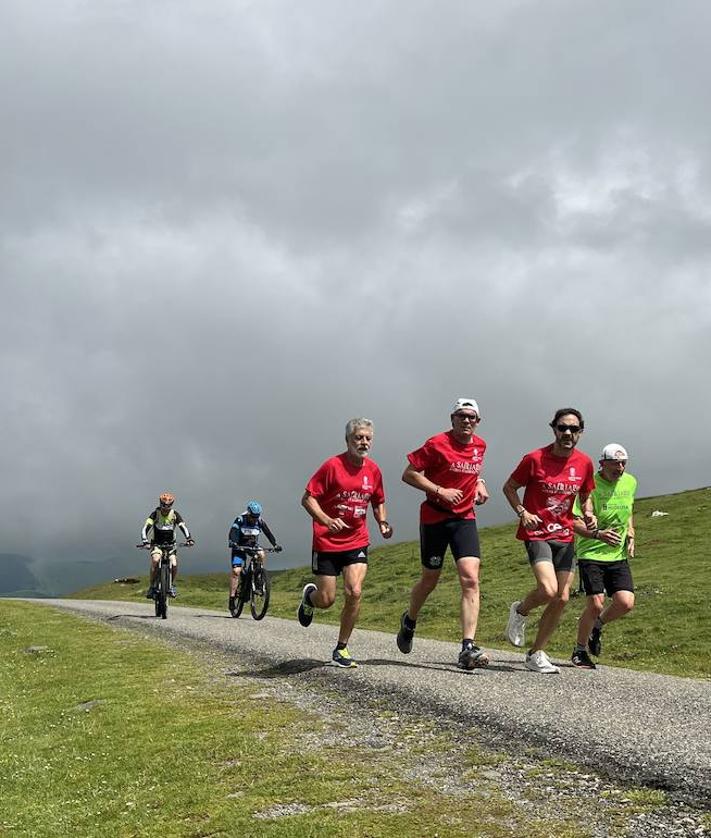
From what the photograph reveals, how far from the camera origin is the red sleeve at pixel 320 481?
10.2m

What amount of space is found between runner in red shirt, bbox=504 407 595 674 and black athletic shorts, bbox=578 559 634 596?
1267mm

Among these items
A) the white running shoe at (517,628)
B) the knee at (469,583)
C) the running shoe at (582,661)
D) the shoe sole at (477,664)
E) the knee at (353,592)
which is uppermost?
the knee at (469,583)

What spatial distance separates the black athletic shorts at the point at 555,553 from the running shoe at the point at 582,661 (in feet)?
5.45

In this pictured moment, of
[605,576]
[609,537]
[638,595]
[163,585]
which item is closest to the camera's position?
[609,537]

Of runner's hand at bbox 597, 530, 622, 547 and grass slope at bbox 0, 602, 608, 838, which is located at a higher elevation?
runner's hand at bbox 597, 530, 622, 547

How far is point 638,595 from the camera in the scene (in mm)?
27953

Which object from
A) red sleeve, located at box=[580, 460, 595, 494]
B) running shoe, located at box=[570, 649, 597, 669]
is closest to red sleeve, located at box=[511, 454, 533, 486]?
red sleeve, located at box=[580, 460, 595, 494]

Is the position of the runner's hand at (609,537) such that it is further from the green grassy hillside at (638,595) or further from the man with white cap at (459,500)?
the green grassy hillside at (638,595)

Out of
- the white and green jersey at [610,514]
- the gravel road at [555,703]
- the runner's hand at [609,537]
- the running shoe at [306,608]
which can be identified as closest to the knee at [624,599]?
the white and green jersey at [610,514]

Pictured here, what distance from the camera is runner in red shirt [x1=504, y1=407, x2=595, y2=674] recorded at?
10.4m

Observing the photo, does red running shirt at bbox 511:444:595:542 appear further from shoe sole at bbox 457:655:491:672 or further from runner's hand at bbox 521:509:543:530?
shoe sole at bbox 457:655:491:672

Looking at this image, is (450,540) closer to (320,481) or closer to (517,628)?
(320,481)

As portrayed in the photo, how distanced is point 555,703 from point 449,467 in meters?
3.15

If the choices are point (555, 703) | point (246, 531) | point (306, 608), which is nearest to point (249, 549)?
point (246, 531)
